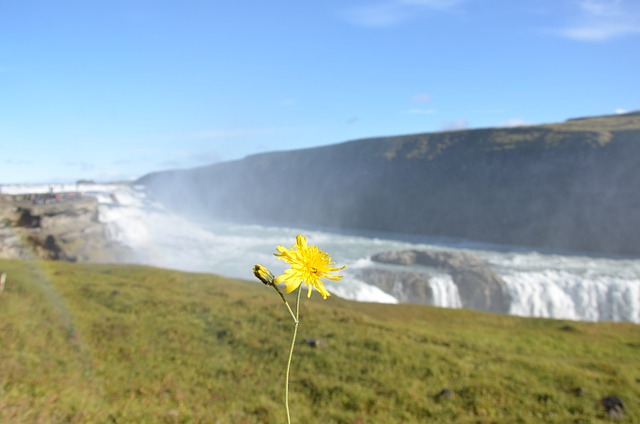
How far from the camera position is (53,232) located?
65375mm

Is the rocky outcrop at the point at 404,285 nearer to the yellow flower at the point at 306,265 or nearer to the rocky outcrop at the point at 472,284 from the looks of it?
the rocky outcrop at the point at 472,284

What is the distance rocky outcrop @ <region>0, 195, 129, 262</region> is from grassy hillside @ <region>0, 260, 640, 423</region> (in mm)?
31838

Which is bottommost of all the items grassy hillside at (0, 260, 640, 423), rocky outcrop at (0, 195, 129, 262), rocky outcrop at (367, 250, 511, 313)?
rocky outcrop at (367, 250, 511, 313)

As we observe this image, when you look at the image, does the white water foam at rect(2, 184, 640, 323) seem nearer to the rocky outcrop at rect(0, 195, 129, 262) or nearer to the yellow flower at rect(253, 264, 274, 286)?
the rocky outcrop at rect(0, 195, 129, 262)

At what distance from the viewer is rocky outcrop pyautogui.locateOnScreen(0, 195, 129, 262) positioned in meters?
60.7

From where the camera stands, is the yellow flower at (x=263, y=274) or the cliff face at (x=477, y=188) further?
the cliff face at (x=477, y=188)

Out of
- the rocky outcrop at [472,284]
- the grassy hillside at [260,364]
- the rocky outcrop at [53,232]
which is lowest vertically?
the rocky outcrop at [472,284]

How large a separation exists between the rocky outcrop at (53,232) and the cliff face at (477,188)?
277 ft

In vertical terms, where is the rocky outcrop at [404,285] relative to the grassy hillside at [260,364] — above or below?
below

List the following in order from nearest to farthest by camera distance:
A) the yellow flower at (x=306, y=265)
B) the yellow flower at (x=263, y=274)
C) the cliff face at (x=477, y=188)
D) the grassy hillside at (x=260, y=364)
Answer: the yellow flower at (x=306, y=265), the yellow flower at (x=263, y=274), the grassy hillside at (x=260, y=364), the cliff face at (x=477, y=188)

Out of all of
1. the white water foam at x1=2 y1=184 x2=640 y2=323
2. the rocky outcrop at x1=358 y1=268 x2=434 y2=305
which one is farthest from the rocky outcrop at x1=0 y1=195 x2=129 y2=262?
the rocky outcrop at x1=358 y1=268 x2=434 y2=305

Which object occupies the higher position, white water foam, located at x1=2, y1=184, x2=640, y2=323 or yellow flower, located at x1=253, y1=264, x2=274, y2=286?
yellow flower, located at x1=253, y1=264, x2=274, y2=286

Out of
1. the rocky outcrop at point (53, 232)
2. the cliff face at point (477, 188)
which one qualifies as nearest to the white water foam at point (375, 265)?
the rocky outcrop at point (53, 232)

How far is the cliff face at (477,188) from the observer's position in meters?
107
